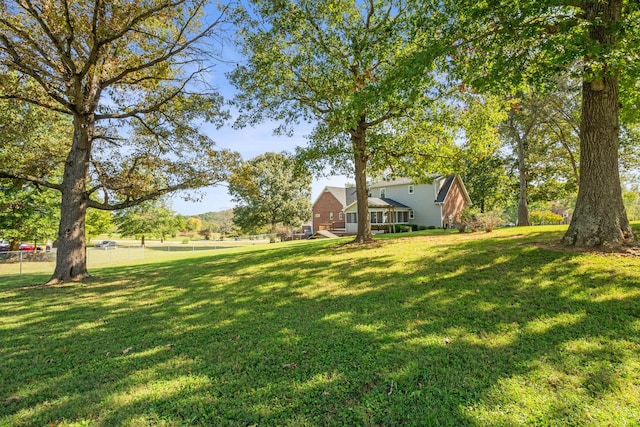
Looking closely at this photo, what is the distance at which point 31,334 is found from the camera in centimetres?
498

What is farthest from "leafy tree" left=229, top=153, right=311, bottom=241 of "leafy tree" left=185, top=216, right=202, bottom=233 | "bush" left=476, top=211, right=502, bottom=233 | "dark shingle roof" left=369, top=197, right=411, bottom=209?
"leafy tree" left=185, top=216, right=202, bottom=233

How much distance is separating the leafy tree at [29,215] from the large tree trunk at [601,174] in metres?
26.6

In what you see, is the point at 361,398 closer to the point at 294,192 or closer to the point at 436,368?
the point at 436,368

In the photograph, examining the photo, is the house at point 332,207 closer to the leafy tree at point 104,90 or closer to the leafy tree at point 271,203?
the leafy tree at point 271,203

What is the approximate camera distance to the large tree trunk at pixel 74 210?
9602 millimetres

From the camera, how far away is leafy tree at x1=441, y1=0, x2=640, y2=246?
614 centimetres

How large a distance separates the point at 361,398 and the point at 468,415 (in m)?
0.90

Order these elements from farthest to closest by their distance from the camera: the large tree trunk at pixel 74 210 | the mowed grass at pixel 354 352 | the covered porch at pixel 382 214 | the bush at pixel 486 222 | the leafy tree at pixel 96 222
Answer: the leafy tree at pixel 96 222 → the covered porch at pixel 382 214 → the bush at pixel 486 222 → the large tree trunk at pixel 74 210 → the mowed grass at pixel 354 352

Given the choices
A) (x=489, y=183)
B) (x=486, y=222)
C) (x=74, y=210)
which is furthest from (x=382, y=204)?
(x=74, y=210)

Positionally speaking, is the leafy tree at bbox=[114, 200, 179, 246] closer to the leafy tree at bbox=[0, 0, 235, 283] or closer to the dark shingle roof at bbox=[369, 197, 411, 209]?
the dark shingle roof at bbox=[369, 197, 411, 209]

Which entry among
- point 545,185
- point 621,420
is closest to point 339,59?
point 621,420

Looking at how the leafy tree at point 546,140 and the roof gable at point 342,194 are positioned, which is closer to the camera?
the leafy tree at point 546,140

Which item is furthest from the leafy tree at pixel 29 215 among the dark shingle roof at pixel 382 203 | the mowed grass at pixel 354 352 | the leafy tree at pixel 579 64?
the dark shingle roof at pixel 382 203

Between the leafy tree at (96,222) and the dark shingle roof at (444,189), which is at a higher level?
the dark shingle roof at (444,189)
